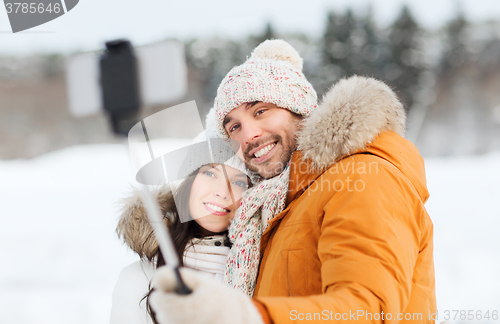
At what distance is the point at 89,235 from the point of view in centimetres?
532

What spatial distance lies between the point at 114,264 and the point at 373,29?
43.1 feet

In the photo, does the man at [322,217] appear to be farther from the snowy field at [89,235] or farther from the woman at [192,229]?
the snowy field at [89,235]

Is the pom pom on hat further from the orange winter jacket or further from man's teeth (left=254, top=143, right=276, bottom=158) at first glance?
the orange winter jacket

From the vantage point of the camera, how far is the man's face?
1.62m

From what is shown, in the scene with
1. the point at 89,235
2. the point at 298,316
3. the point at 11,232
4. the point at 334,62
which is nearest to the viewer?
the point at 298,316

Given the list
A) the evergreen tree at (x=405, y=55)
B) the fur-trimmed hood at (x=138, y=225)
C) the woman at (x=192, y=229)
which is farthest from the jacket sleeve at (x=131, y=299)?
the evergreen tree at (x=405, y=55)

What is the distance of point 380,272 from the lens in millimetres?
832

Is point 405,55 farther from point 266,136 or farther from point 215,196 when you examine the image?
point 215,196

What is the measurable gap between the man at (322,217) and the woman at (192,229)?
15 cm

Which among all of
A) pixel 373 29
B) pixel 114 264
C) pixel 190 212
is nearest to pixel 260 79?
pixel 190 212

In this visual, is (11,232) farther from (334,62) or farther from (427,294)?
(334,62)

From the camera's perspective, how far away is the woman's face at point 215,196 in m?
1.67

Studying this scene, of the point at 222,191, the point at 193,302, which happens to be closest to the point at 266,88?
the point at 222,191

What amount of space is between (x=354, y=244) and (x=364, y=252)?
0.03m
